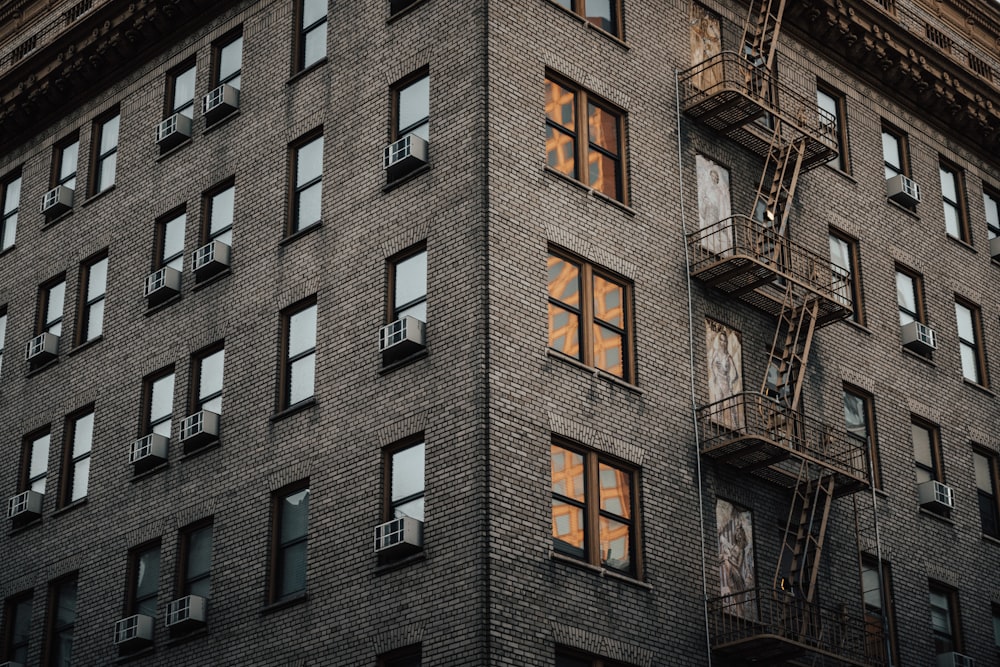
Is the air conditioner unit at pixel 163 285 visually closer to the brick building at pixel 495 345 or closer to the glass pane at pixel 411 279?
the brick building at pixel 495 345

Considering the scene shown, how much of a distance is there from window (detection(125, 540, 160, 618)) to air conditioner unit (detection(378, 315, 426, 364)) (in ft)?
24.1

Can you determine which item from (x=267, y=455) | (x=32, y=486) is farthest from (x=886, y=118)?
(x=32, y=486)

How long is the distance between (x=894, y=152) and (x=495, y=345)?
17015 millimetres

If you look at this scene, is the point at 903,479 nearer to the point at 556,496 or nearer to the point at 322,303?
the point at 556,496

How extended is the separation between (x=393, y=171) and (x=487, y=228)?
326 centimetres

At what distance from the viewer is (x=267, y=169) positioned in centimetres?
3619

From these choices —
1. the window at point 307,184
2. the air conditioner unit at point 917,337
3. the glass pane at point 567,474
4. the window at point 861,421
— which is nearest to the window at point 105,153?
the window at point 307,184

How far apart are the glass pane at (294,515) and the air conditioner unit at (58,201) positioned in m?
13.0

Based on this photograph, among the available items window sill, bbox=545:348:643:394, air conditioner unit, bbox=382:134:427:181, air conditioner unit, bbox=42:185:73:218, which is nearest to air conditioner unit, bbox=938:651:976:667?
window sill, bbox=545:348:643:394

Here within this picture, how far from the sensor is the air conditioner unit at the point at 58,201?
136 ft

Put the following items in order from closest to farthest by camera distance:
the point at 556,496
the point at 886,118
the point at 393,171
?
the point at 556,496 → the point at 393,171 → the point at 886,118

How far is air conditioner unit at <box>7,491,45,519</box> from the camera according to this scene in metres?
37.8

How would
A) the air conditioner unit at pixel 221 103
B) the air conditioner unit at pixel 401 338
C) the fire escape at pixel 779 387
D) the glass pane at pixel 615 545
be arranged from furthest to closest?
the air conditioner unit at pixel 221 103
the fire escape at pixel 779 387
the air conditioner unit at pixel 401 338
the glass pane at pixel 615 545

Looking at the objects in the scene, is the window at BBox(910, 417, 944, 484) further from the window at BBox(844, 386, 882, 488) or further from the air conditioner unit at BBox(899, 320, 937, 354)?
A: the air conditioner unit at BBox(899, 320, 937, 354)
